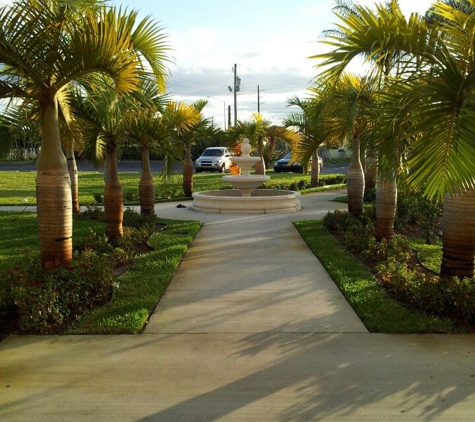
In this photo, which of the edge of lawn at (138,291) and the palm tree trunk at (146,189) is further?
the palm tree trunk at (146,189)

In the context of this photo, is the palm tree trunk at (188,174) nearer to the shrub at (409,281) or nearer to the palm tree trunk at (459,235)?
the shrub at (409,281)

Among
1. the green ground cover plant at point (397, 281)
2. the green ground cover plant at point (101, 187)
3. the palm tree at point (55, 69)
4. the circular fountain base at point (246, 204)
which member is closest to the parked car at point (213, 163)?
the green ground cover plant at point (101, 187)

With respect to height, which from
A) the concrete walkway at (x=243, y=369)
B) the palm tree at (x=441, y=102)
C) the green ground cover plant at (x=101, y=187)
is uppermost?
the palm tree at (x=441, y=102)

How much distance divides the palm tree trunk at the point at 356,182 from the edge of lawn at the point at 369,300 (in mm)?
2451

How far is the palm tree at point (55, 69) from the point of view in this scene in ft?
18.5

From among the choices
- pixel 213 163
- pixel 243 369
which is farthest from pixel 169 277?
pixel 213 163

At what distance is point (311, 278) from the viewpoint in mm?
7031

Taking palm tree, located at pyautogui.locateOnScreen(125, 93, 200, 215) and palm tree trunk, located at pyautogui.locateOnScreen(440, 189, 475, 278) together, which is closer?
palm tree trunk, located at pyautogui.locateOnScreen(440, 189, 475, 278)

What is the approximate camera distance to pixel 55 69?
19.6ft

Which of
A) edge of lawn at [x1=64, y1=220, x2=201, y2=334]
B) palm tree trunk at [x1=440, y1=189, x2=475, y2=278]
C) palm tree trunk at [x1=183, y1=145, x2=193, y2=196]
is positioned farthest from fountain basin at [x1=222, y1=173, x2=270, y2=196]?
palm tree trunk at [x1=440, y1=189, x2=475, y2=278]

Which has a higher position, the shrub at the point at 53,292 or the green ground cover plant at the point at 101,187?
the green ground cover plant at the point at 101,187

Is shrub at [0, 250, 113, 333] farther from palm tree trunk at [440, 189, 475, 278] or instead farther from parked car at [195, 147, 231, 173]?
parked car at [195, 147, 231, 173]

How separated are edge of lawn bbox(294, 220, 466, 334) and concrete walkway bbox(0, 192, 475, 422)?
0.15 meters

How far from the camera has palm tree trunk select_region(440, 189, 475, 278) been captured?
554 centimetres
